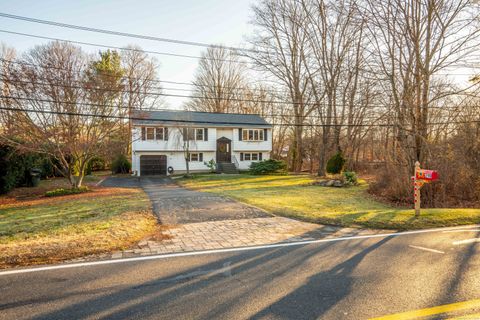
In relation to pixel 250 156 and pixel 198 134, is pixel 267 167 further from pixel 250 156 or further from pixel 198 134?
pixel 198 134

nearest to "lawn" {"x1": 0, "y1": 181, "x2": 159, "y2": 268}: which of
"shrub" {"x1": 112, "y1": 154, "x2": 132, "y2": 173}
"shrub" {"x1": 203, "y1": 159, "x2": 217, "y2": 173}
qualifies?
"shrub" {"x1": 203, "y1": 159, "x2": 217, "y2": 173}

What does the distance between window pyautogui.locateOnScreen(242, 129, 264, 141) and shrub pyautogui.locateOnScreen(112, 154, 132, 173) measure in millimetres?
13142

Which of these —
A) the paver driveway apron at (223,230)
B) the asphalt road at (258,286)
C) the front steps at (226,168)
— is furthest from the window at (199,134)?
the asphalt road at (258,286)

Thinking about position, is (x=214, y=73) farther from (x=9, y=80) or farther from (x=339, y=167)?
(x=9, y=80)

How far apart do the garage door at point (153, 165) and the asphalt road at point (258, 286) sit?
25684 millimetres

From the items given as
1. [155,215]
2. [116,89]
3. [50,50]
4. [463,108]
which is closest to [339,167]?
[463,108]

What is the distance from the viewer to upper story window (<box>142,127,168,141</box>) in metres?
29.0

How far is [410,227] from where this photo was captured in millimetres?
7480

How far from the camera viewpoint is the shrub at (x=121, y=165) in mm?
31797

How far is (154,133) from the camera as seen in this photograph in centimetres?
2923

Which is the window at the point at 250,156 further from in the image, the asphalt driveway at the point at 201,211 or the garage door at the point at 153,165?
the asphalt driveway at the point at 201,211

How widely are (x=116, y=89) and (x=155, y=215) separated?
35.4 ft

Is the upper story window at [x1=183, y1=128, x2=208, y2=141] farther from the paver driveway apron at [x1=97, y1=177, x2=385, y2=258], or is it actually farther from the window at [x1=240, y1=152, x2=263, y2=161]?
the paver driveway apron at [x1=97, y1=177, x2=385, y2=258]

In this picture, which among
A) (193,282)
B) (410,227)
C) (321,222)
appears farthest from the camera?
(321,222)
